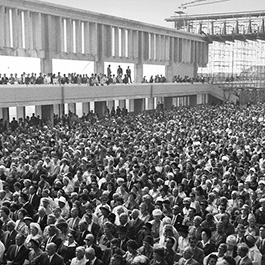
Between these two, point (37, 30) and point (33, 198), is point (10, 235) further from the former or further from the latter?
point (37, 30)

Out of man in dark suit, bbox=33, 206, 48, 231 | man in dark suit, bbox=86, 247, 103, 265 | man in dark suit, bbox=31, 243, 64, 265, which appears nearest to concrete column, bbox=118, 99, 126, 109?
man in dark suit, bbox=33, 206, 48, 231

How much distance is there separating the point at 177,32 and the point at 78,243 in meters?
41.9

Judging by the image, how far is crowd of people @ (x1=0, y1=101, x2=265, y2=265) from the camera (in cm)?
650

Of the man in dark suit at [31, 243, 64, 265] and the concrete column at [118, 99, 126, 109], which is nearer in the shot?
the man in dark suit at [31, 243, 64, 265]

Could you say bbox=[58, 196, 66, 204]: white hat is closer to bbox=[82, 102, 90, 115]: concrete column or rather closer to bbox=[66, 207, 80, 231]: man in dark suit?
bbox=[66, 207, 80, 231]: man in dark suit

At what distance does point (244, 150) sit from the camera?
46.7ft

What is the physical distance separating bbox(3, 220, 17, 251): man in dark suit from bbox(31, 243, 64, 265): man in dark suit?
2.95 ft

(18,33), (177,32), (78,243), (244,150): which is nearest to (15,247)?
(78,243)

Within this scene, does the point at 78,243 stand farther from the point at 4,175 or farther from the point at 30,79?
the point at 30,79

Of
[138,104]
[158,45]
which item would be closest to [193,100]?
[158,45]

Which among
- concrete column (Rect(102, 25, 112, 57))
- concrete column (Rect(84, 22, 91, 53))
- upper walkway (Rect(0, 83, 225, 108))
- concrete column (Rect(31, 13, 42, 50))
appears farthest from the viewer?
concrete column (Rect(102, 25, 112, 57))

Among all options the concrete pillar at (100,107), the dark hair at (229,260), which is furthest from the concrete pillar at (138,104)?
the dark hair at (229,260)

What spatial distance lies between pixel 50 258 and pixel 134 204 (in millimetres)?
2832

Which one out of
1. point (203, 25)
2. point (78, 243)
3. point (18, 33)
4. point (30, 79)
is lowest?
point (78, 243)
